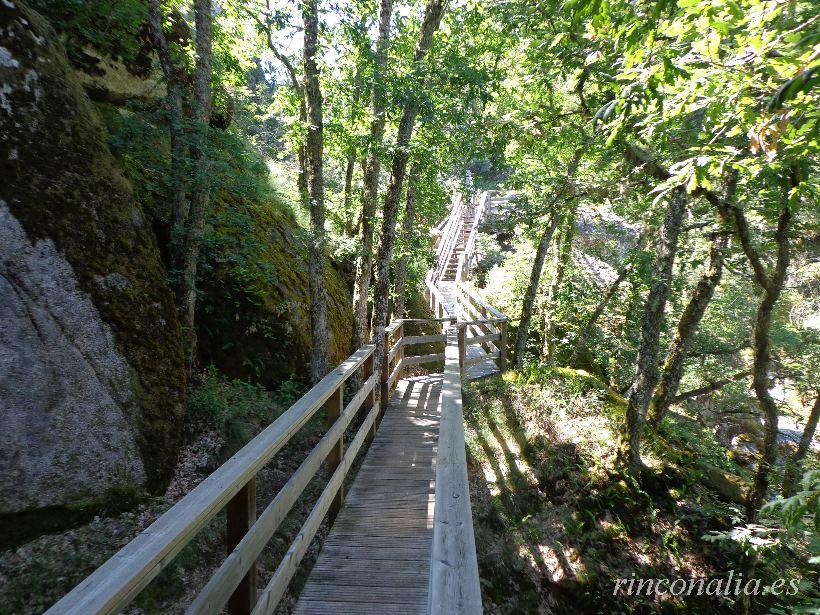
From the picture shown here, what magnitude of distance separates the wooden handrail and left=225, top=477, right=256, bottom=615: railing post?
3.14 ft

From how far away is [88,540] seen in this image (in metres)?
3.52

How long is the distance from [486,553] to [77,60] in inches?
359

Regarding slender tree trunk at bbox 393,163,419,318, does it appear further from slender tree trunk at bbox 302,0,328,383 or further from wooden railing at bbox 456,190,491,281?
wooden railing at bbox 456,190,491,281

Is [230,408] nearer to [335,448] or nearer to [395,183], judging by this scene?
[335,448]

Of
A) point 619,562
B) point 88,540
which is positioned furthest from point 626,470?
point 88,540

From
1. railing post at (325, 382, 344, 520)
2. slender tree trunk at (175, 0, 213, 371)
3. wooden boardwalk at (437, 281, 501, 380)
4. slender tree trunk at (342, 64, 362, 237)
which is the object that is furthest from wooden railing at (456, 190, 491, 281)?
railing post at (325, 382, 344, 520)

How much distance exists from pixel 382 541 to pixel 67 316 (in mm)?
3357

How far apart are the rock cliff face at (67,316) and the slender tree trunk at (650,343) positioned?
584cm

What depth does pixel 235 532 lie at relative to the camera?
2.07 metres

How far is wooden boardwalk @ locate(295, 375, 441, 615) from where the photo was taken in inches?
104

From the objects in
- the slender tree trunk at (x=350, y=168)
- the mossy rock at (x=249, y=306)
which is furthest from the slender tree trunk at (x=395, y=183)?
the mossy rock at (x=249, y=306)

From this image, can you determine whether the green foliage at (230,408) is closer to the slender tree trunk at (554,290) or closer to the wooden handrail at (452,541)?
the wooden handrail at (452,541)

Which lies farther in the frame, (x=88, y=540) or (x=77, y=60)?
(x=77, y=60)

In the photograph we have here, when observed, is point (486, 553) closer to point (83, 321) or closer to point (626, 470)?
point (626, 470)
